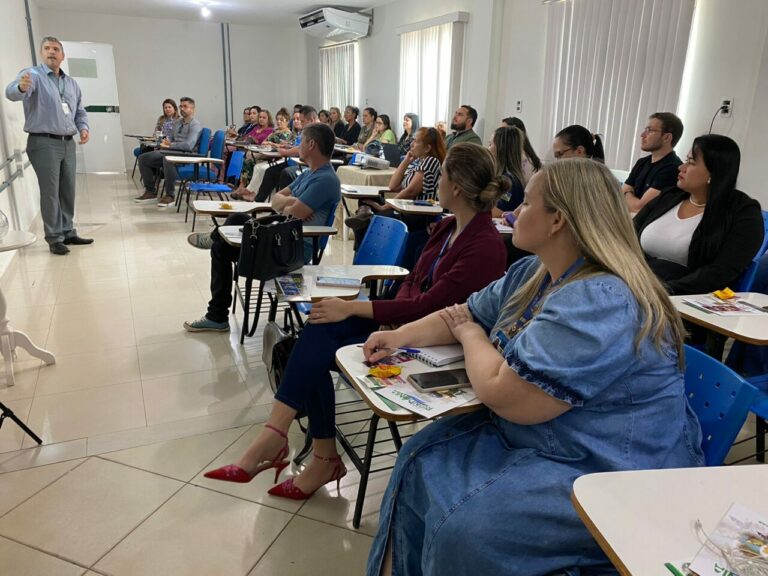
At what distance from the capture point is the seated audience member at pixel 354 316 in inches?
73.9

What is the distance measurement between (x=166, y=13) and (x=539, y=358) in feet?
39.3

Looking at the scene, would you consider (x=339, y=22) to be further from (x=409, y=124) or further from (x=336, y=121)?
(x=409, y=124)

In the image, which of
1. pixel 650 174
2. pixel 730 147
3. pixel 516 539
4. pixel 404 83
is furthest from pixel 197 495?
pixel 404 83

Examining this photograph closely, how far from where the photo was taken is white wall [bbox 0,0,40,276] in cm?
511

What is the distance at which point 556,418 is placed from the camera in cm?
120

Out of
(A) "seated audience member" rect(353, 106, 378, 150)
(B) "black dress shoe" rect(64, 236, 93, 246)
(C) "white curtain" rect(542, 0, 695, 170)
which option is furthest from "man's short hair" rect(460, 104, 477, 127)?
(B) "black dress shoe" rect(64, 236, 93, 246)

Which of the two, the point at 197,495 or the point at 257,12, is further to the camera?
A: the point at 257,12

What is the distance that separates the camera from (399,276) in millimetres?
2469

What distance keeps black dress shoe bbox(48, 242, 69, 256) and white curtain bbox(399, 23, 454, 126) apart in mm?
4891

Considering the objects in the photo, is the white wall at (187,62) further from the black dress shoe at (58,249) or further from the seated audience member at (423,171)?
the seated audience member at (423,171)

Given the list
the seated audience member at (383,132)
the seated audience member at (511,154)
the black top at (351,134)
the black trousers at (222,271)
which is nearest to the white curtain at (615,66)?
the seated audience member at (511,154)

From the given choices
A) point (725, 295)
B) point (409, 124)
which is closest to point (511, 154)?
point (725, 295)

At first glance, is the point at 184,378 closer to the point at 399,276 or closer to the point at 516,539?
the point at 399,276

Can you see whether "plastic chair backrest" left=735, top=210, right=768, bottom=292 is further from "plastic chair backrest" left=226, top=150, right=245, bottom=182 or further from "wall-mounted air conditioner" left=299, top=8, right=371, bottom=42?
"wall-mounted air conditioner" left=299, top=8, right=371, bottom=42
